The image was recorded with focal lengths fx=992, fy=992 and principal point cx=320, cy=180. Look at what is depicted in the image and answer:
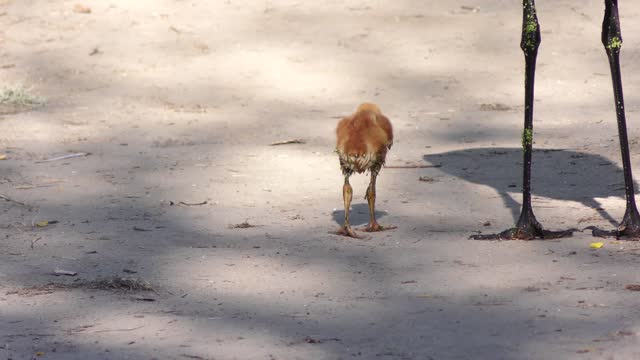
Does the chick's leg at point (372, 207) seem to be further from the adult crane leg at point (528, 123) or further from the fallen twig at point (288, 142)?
the fallen twig at point (288, 142)

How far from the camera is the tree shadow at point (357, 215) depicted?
730 cm

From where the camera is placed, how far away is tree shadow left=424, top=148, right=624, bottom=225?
7.70 m

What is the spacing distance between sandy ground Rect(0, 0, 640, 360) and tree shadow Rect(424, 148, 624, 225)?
4cm

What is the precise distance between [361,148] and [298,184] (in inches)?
69.6

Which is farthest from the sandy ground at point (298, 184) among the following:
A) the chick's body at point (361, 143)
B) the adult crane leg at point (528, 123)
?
the chick's body at point (361, 143)

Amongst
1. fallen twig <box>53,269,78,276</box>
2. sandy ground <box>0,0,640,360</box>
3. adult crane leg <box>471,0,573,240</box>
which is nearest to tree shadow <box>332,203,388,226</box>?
sandy ground <box>0,0,640,360</box>

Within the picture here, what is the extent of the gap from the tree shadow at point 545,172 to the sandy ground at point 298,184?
35 mm

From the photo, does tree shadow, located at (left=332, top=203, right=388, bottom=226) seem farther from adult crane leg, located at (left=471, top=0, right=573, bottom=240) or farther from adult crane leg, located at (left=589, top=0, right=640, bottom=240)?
adult crane leg, located at (left=589, top=0, right=640, bottom=240)

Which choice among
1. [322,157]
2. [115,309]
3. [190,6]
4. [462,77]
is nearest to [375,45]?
[462,77]

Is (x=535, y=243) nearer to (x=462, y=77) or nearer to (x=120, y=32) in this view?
(x=462, y=77)

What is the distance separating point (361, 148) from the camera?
22.1ft

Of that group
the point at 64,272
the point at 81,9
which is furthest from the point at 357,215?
the point at 81,9

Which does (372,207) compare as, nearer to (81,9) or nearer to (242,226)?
(242,226)

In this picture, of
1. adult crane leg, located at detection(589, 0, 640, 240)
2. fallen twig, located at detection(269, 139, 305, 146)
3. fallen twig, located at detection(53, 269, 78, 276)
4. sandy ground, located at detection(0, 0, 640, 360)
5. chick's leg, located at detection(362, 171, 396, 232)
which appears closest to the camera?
sandy ground, located at detection(0, 0, 640, 360)
